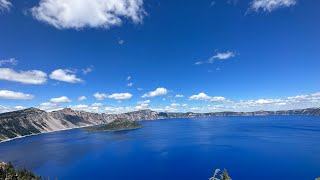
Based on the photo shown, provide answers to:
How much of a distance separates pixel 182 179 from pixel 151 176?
2358 centimetres

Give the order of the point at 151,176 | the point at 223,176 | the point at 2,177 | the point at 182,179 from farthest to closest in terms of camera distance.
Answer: the point at 151,176, the point at 182,179, the point at 2,177, the point at 223,176

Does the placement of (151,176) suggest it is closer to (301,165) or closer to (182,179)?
(182,179)

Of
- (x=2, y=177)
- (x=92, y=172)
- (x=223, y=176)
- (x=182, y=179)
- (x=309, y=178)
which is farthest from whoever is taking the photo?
(x=92, y=172)

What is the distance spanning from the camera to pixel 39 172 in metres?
200

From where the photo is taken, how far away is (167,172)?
180625 mm

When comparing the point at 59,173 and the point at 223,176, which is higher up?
the point at 223,176

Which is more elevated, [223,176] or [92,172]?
[223,176]

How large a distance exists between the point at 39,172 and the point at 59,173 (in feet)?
58.6

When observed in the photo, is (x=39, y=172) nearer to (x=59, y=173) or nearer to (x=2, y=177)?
(x=59, y=173)

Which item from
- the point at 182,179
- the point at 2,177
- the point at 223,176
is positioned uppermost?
the point at 223,176

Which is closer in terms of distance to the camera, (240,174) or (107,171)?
(240,174)

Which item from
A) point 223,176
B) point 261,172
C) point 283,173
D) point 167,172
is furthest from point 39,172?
point 223,176

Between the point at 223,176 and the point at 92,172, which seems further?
the point at 92,172

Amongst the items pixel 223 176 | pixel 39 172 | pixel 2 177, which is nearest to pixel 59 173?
pixel 39 172
